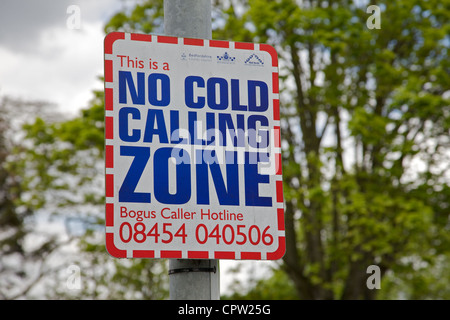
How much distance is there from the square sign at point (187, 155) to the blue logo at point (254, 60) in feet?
0.34

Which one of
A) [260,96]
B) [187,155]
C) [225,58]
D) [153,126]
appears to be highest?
[225,58]

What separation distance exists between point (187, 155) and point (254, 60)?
66 centimetres

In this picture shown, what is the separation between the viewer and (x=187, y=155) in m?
3.23

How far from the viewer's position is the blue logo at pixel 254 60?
3.52 m

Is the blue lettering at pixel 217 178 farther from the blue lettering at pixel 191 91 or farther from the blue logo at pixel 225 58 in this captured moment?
the blue logo at pixel 225 58

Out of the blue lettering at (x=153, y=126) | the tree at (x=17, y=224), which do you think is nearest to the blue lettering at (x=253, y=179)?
the blue lettering at (x=153, y=126)

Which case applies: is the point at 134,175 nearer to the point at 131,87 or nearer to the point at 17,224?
the point at 131,87

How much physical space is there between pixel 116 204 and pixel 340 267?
13.2 m

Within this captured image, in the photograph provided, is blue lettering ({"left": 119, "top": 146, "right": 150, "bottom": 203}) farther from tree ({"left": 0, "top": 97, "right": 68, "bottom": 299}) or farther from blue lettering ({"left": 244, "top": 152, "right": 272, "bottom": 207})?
tree ({"left": 0, "top": 97, "right": 68, "bottom": 299})

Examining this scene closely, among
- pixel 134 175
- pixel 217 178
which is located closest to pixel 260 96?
pixel 217 178

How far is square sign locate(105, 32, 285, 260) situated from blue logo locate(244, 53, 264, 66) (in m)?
0.10

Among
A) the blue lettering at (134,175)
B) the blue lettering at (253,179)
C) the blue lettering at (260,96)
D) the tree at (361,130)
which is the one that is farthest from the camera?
the tree at (361,130)

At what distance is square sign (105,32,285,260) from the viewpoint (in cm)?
317
